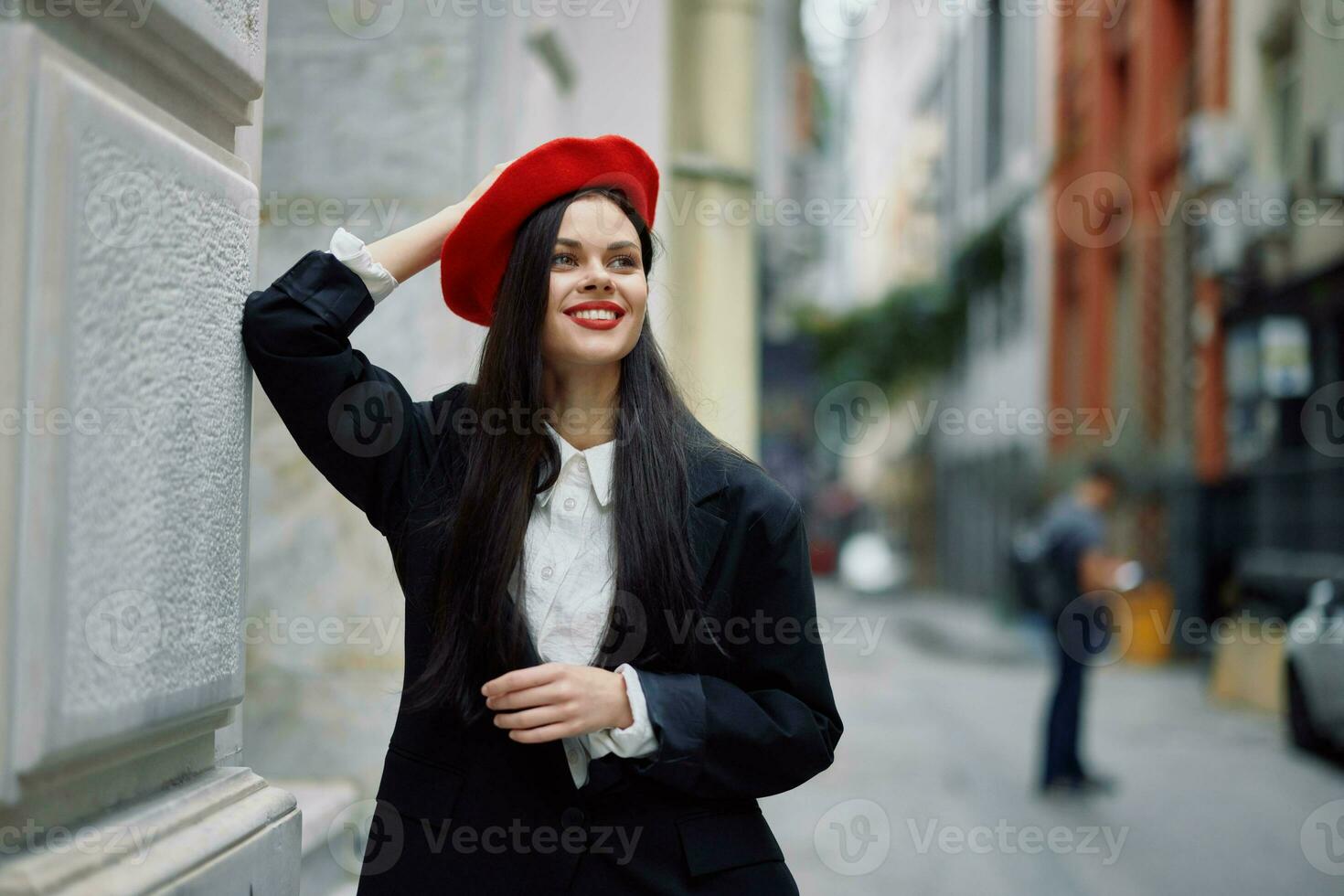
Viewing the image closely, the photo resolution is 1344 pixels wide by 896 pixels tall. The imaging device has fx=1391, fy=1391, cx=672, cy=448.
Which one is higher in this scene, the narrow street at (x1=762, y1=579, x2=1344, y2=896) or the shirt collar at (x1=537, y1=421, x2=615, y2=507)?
the shirt collar at (x1=537, y1=421, x2=615, y2=507)

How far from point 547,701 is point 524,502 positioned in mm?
344

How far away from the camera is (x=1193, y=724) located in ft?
35.6

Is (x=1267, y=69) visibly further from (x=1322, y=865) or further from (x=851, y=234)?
(x=851, y=234)

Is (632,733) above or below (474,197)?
below

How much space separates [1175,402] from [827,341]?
1296 centimetres

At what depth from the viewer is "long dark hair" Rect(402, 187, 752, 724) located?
2.05m

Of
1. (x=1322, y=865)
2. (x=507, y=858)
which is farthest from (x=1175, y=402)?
(x=507, y=858)
